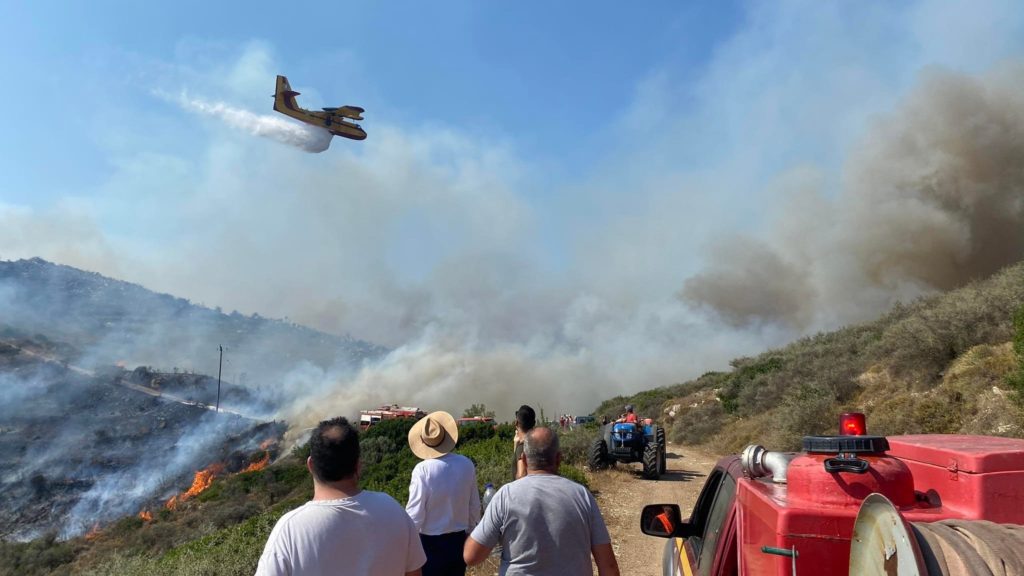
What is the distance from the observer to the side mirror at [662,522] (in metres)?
3.09

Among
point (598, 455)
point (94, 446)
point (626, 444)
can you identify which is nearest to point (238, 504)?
point (598, 455)

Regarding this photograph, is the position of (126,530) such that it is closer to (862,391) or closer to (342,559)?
(862,391)

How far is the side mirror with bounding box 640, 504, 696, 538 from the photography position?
3090mm

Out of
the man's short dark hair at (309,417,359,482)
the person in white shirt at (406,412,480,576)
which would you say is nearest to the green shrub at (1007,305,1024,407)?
the person in white shirt at (406,412,480,576)

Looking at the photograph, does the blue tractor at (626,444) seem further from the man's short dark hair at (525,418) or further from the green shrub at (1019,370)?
the man's short dark hair at (525,418)

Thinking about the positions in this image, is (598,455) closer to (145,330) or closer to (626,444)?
(626,444)

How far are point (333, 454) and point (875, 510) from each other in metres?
1.76

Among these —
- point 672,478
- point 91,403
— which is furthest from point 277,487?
point 91,403

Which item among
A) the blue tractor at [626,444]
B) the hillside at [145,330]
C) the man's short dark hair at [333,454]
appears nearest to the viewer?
the man's short dark hair at [333,454]

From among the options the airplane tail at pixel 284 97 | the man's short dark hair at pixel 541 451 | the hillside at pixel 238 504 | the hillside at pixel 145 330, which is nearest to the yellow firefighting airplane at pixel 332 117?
the airplane tail at pixel 284 97

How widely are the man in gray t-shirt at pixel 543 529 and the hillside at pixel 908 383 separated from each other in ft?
28.9

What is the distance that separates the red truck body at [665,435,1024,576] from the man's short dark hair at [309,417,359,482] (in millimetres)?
1442

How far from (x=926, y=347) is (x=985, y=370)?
2578 mm

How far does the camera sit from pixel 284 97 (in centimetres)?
2950
